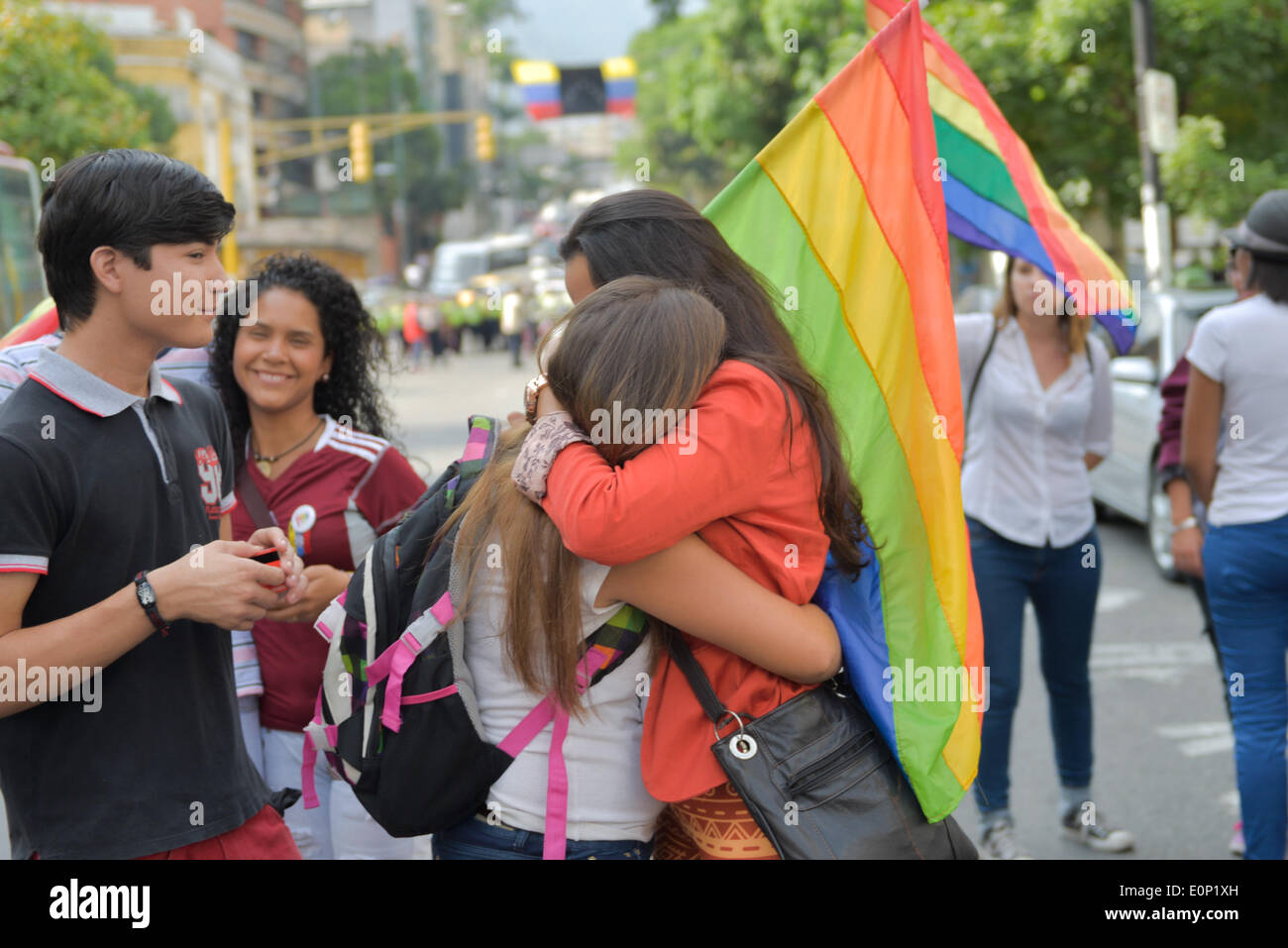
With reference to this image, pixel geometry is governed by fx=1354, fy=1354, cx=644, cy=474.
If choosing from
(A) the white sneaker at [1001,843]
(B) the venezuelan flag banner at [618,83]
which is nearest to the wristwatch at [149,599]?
(A) the white sneaker at [1001,843]

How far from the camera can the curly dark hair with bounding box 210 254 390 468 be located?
345cm

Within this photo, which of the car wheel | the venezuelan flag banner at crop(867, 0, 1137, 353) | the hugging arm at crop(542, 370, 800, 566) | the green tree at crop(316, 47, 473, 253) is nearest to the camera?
the hugging arm at crop(542, 370, 800, 566)

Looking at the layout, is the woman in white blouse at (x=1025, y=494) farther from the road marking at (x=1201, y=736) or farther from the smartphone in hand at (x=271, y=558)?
the smartphone in hand at (x=271, y=558)

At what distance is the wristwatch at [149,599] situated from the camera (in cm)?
214

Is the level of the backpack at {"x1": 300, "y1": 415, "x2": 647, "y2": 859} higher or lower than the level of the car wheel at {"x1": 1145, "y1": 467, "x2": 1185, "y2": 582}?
higher

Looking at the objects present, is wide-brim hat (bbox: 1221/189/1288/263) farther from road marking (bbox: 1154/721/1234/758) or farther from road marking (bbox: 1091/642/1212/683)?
road marking (bbox: 1091/642/1212/683)

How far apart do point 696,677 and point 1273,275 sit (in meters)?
2.51

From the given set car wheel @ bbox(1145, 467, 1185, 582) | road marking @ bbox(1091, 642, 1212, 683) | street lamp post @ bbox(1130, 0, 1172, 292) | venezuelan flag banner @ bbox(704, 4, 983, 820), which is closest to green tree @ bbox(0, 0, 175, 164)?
street lamp post @ bbox(1130, 0, 1172, 292)

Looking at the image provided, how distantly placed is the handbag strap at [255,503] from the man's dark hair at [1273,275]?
2.72m

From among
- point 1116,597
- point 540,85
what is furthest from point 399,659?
point 540,85

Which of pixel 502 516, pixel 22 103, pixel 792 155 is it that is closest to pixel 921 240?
pixel 792 155

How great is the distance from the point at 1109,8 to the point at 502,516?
14.0 m

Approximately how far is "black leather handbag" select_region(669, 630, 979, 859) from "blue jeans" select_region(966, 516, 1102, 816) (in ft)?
7.48
